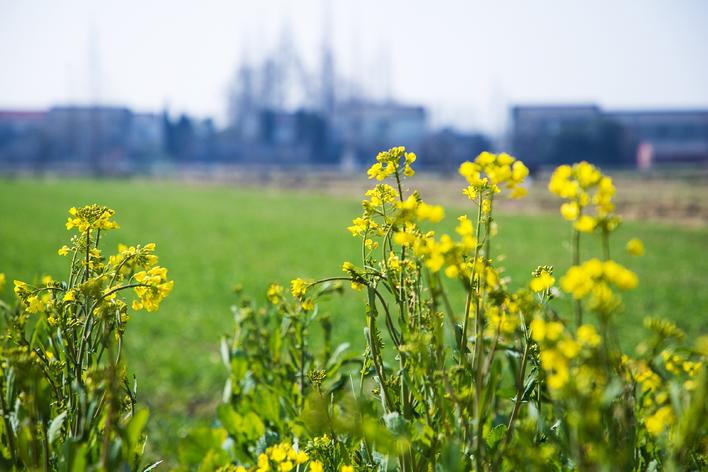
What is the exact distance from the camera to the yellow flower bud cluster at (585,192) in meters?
0.88

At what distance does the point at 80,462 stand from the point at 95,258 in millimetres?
574

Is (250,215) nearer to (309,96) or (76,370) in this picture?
(76,370)

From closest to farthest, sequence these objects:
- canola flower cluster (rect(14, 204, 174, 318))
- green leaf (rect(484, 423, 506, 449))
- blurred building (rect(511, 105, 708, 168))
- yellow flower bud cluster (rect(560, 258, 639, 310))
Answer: yellow flower bud cluster (rect(560, 258, 639, 310)) → canola flower cluster (rect(14, 204, 174, 318)) → green leaf (rect(484, 423, 506, 449)) → blurred building (rect(511, 105, 708, 168))

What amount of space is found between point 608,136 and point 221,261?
42.8 m

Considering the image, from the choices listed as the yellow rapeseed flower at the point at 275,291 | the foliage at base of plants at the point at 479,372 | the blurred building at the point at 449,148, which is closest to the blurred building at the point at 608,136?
the blurred building at the point at 449,148

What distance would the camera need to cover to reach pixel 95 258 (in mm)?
1443

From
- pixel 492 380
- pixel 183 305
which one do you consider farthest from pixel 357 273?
pixel 183 305

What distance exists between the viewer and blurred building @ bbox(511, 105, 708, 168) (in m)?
46.5

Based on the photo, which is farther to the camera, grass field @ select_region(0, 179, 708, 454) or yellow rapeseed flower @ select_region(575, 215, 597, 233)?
grass field @ select_region(0, 179, 708, 454)

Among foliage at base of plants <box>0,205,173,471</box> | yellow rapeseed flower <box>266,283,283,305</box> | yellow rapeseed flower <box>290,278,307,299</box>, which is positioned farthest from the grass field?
yellow rapeseed flower <box>266,283,283,305</box>

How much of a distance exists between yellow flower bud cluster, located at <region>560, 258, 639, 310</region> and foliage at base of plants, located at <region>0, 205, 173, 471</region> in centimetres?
75

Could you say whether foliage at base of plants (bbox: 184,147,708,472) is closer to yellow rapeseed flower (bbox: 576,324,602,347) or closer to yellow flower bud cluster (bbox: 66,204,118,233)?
yellow rapeseed flower (bbox: 576,324,602,347)

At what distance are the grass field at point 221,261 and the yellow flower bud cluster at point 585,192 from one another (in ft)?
0.86

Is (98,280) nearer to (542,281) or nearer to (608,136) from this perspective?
(542,281)
